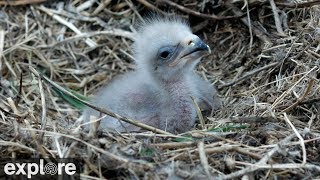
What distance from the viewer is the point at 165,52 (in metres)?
3.83

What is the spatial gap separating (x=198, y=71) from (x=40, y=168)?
6.47ft

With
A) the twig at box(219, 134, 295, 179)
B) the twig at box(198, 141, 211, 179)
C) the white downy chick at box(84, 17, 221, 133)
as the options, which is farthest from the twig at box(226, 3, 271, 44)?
the twig at box(198, 141, 211, 179)

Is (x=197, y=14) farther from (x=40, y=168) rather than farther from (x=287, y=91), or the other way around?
(x=40, y=168)

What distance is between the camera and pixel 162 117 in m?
3.73

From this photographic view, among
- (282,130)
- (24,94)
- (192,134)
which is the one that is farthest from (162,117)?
(24,94)

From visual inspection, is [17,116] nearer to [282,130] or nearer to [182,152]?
[182,152]

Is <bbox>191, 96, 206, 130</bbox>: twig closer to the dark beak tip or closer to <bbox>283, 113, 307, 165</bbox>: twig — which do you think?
the dark beak tip

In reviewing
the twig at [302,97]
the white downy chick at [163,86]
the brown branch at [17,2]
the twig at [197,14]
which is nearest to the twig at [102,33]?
the twig at [197,14]

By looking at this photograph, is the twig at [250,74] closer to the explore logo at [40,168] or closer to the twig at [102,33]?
the twig at [102,33]

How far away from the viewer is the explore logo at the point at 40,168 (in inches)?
109

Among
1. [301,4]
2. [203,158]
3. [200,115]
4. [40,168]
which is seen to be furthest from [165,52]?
[40,168]

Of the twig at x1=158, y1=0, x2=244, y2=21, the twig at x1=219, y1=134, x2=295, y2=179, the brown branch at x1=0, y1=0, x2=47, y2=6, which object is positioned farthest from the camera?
the brown branch at x1=0, y1=0, x2=47, y2=6

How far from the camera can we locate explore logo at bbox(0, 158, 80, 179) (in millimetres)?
2771

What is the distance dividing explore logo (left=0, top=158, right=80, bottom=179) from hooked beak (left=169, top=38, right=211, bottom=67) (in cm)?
118
